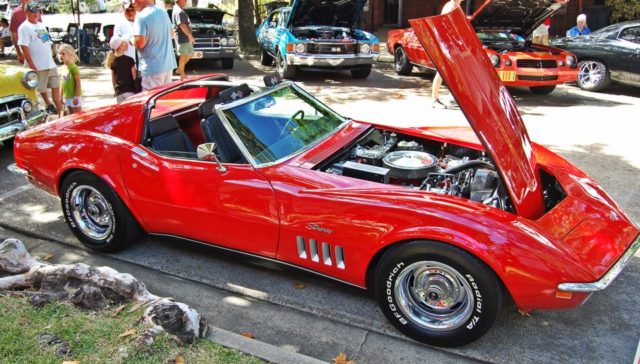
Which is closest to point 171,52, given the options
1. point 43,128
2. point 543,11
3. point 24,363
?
point 43,128

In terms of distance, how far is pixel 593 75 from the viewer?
35.7ft

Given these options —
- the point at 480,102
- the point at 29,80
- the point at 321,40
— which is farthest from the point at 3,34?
the point at 480,102

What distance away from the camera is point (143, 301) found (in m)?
3.27

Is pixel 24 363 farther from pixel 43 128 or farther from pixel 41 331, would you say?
pixel 43 128

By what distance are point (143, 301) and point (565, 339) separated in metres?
2.59

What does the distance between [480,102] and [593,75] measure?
8.99 metres

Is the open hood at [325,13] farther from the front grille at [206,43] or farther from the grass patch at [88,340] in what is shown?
the grass patch at [88,340]

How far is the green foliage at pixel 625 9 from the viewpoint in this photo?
17297 millimetres

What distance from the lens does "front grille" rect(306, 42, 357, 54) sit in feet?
36.5

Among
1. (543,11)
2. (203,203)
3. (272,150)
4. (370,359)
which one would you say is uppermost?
(543,11)

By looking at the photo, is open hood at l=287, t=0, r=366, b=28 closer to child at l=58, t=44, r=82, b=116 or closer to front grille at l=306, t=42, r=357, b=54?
front grille at l=306, t=42, r=357, b=54

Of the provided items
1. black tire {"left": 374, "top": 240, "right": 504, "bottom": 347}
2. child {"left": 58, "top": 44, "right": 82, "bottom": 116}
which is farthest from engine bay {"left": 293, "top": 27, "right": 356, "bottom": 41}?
black tire {"left": 374, "top": 240, "right": 504, "bottom": 347}

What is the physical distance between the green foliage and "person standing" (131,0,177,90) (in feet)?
54.0

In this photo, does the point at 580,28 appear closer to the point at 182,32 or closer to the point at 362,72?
the point at 362,72
